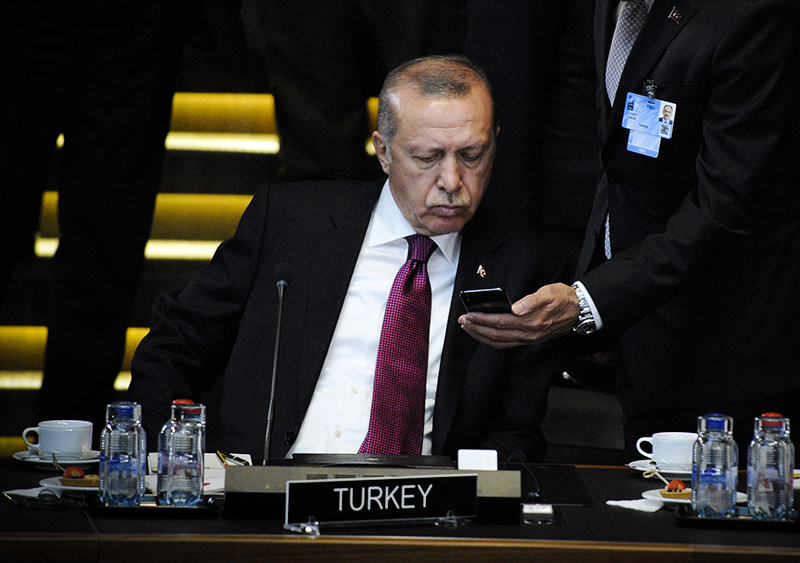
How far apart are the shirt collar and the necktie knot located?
1 cm

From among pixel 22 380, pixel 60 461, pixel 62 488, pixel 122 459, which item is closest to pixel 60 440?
pixel 60 461

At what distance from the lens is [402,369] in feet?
6.48

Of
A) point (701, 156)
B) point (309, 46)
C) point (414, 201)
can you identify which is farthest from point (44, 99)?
point (701, 156)

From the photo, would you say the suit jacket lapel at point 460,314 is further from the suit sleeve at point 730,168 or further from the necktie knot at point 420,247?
the suit sleeve at point 730,168

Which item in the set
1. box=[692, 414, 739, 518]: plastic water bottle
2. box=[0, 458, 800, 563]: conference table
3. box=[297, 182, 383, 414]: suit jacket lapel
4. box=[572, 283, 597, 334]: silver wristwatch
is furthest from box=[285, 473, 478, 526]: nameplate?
box=[572, 283, 597, 334]: silver wristwatch

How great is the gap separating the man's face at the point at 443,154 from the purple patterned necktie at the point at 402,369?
0.37 ft

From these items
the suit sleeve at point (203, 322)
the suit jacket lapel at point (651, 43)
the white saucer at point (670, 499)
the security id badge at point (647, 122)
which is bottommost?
the white saucer at point (670, 499)

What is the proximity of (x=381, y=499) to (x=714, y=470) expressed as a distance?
439 millimetres

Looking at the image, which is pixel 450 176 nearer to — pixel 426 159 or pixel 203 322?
pixel 426 159

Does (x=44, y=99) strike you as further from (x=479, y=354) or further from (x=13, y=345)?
(x=479, y=354)

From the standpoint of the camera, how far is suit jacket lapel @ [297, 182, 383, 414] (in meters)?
2.00

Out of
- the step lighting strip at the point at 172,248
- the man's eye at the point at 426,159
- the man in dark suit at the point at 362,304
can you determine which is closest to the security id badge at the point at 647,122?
the man in dark suit at the point at 362,304

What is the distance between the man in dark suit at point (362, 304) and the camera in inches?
78.3

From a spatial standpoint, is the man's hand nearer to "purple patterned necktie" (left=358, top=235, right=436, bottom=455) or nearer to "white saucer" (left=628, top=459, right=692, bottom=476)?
"purple patterned necktie" (left=358, top=235, right=436, bottom=455)
